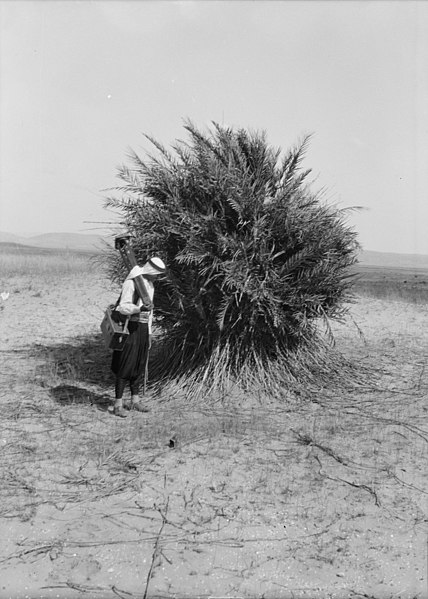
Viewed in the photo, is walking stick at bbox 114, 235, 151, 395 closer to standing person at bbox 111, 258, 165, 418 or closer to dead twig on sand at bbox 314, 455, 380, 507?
standing person at bbox 111, 258, 165, 418

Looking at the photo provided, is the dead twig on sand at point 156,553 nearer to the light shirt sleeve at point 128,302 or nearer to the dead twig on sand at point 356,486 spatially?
the dead twig on sand at point 356,486

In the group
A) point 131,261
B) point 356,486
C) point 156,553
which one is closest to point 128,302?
point 131,261

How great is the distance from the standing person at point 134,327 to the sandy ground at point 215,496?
409 mm

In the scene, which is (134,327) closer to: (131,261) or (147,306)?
(147,306)

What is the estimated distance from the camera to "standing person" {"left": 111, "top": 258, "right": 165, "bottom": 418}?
22.1 ft

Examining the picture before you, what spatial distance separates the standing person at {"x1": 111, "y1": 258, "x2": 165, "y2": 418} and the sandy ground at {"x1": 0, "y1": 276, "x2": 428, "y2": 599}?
409 millimetres

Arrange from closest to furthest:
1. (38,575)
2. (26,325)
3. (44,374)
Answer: (38,575) → (44,374) → (26,325)

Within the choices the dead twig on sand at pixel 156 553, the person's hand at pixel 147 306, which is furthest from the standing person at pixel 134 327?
the dead twig on sand at pixel 156 553

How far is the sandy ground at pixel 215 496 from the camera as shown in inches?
152

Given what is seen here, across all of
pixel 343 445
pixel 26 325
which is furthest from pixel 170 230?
pixel 26 325

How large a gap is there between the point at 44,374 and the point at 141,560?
16.8ft

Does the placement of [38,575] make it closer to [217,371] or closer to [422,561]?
[422,561]

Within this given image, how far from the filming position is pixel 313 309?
289 inches

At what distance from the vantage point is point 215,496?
482 cm
